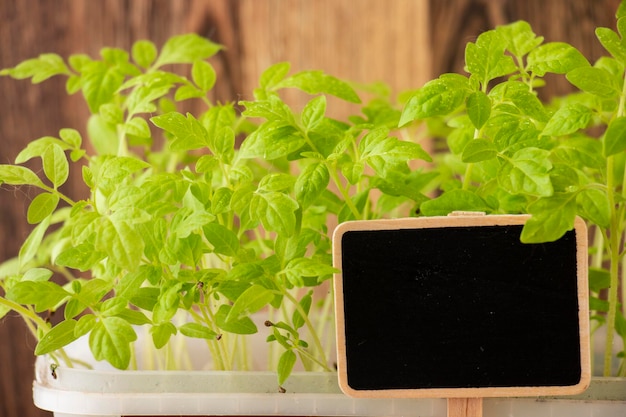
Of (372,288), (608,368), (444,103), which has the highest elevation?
(444,103)

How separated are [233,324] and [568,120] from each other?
1.16 ft

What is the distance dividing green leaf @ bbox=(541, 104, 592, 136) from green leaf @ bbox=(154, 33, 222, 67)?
1.52ft

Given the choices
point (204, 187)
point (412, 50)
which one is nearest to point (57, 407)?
point (204, 187)

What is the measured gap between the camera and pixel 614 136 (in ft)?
2.01

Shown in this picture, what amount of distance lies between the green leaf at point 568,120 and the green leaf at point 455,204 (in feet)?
0.29

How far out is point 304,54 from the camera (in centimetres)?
135

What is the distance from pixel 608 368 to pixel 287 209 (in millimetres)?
382

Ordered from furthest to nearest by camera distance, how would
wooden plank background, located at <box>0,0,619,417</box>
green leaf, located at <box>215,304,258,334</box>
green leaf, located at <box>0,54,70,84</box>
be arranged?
1. wooden plank background, located at <box>0,0,619,417</box>
2. green leaf, located at <box>0,54,70,84</box>
3. green leaf, located at <box>215,304,258,334</box>

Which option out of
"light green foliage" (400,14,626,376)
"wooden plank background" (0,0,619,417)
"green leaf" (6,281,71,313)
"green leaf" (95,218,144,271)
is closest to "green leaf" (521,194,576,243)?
"light green foliage" (400,14,626,376)

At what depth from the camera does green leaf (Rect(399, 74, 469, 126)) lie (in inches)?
24.4

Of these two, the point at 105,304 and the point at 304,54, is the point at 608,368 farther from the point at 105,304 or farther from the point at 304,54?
the point at 304,54

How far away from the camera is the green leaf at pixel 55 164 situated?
0.67 m

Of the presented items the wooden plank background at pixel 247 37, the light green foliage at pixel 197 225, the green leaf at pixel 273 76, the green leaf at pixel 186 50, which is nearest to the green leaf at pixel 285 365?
the light green foliage at pixel 197 225

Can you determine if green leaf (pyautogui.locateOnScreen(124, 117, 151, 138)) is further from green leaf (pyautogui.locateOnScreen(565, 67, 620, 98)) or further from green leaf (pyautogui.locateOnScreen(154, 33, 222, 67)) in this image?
green leaf (pyautogui.locateOnScreen(565, 67, 620, 98))
